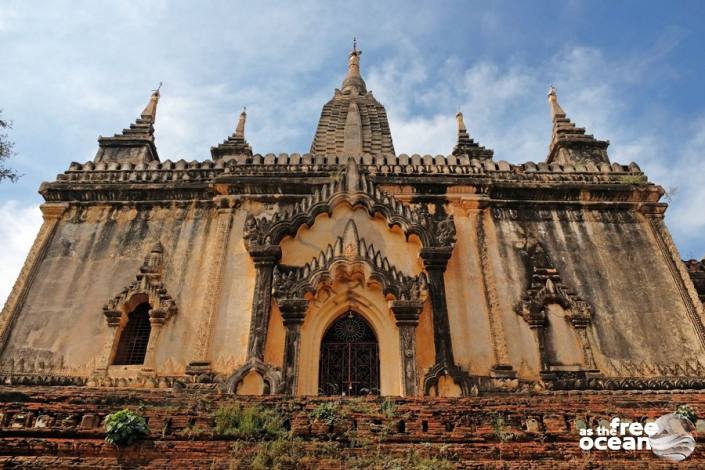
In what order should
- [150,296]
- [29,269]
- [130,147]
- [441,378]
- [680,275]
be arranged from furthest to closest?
[130,147] → [29,269] → [680,275] → [150,296] → [441,378]

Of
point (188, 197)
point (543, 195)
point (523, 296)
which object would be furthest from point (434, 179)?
point (188, 197)

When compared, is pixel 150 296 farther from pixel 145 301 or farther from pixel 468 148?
pixel 468 148

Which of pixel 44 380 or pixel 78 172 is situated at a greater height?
pixel 78 172

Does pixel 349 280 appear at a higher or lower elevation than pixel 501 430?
higher

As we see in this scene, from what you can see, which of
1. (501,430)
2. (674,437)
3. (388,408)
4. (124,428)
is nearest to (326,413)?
(388,408)

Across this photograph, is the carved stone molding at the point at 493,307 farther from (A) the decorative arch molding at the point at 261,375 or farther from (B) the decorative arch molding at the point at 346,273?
(A) the decorative arch molding at the point at 261,375

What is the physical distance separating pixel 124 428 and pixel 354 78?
942 inches

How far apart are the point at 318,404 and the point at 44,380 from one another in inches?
318

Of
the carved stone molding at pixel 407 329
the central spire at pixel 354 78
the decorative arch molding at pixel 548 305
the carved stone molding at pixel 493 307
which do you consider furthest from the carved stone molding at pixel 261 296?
the central spire at pixel 354 78

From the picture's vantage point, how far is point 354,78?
28891 millimetres

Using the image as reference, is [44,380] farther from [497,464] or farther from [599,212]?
[599,212]

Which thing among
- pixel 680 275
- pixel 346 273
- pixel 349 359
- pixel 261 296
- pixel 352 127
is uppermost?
pixel 352 127

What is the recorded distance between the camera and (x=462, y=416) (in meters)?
7.77

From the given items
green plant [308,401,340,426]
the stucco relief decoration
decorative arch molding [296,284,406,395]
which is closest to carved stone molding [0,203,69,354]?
the stucco relief decoration
